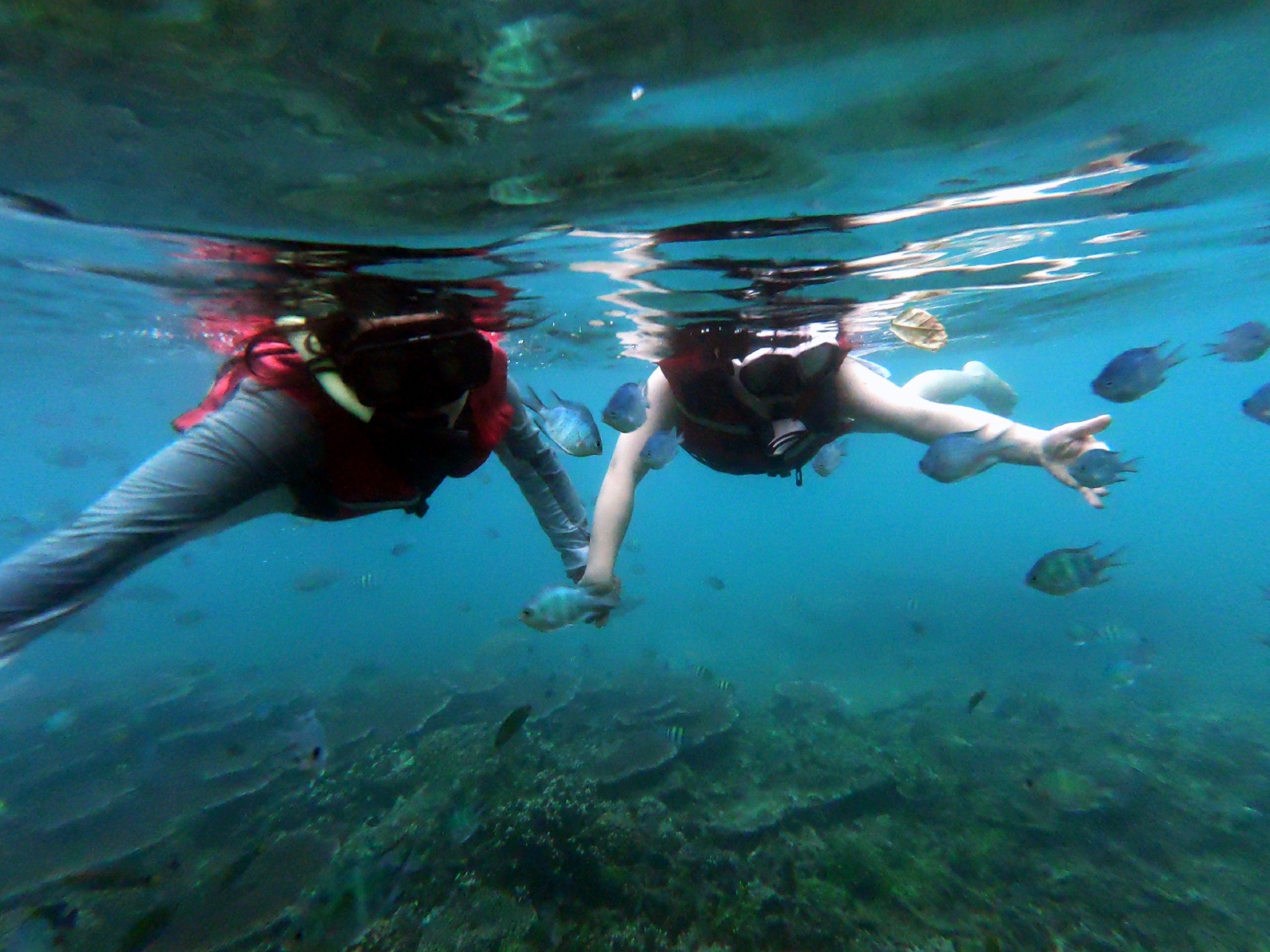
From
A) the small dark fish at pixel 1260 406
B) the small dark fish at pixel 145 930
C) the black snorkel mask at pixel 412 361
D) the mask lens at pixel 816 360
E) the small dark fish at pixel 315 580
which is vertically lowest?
the small dark fish at pixel 145 930

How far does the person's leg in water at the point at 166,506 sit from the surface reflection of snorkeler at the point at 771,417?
2117 millimetres

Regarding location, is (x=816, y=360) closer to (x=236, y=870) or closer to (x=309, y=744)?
(x=309, y=744)

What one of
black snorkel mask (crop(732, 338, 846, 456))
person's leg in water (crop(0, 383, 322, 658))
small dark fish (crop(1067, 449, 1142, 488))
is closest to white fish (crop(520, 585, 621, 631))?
person's leg in water (crop(0, 383, 322, 658))

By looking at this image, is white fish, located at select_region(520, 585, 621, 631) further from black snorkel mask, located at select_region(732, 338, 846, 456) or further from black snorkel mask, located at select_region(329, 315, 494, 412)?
black snorkel mask, located at select_region(732, 338, 846, 456)

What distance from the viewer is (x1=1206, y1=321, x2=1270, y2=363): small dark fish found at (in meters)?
6.21

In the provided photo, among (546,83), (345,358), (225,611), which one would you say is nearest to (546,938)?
(345,358)

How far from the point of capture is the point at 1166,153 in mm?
6805

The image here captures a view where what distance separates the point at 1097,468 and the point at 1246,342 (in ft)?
15.9

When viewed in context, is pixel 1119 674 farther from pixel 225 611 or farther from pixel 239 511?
pixel 225 611

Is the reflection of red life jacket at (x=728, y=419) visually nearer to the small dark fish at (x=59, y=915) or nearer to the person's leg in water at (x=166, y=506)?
the person's leg in water at (x=166, y=506)

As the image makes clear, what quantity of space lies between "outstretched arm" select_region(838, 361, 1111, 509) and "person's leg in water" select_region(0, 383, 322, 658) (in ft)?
12.6

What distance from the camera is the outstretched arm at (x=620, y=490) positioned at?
4336mm

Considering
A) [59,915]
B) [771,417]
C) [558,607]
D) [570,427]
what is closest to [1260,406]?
[771,417]

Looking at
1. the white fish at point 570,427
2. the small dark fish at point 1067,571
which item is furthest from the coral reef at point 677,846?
the white fish at point 570,427
